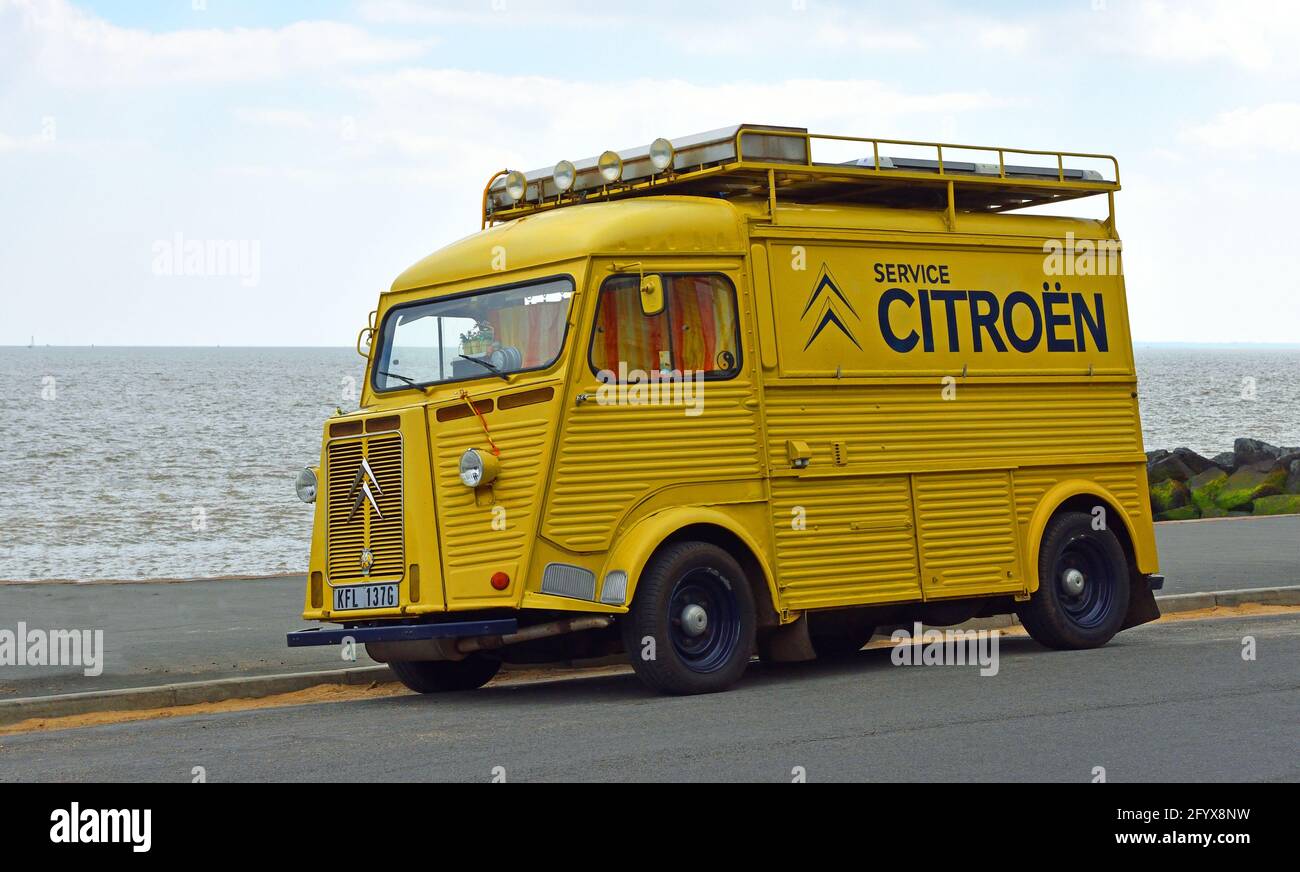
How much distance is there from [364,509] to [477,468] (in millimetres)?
1117

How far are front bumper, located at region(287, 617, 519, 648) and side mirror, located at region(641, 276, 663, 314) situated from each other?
214cm

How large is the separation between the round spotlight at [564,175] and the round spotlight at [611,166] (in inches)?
11.3

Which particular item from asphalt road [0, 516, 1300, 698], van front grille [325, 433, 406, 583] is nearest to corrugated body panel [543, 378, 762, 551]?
van front grille [325, 433, 406, 583]

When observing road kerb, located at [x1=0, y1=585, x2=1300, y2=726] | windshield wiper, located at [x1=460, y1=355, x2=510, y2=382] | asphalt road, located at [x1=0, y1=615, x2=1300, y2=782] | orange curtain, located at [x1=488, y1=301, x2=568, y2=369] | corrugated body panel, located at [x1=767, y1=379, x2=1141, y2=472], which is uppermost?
orange curtain, located at [x1=488, y1=301, x2=568, y2=369]

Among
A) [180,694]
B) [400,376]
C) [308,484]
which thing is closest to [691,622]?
[400,376]

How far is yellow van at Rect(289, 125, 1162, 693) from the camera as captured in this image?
10828mm

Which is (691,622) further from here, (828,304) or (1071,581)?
(1071,581)

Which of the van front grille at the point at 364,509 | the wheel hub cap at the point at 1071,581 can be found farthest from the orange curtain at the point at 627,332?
the wheel hub cap at the point at 1071,581

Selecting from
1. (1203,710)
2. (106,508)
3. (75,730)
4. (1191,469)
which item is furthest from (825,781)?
(106,508)

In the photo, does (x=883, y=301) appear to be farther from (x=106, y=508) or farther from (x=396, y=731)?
(x=106, y=508)

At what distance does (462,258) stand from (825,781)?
5455 mm

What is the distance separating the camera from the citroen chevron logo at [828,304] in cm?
1205

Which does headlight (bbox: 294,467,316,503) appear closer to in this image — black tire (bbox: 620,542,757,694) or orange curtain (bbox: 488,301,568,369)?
orange curtain (bbox: 488,301,568,369)

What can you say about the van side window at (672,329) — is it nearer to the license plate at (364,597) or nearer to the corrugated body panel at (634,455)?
the corrugated body panel at (634,455)
